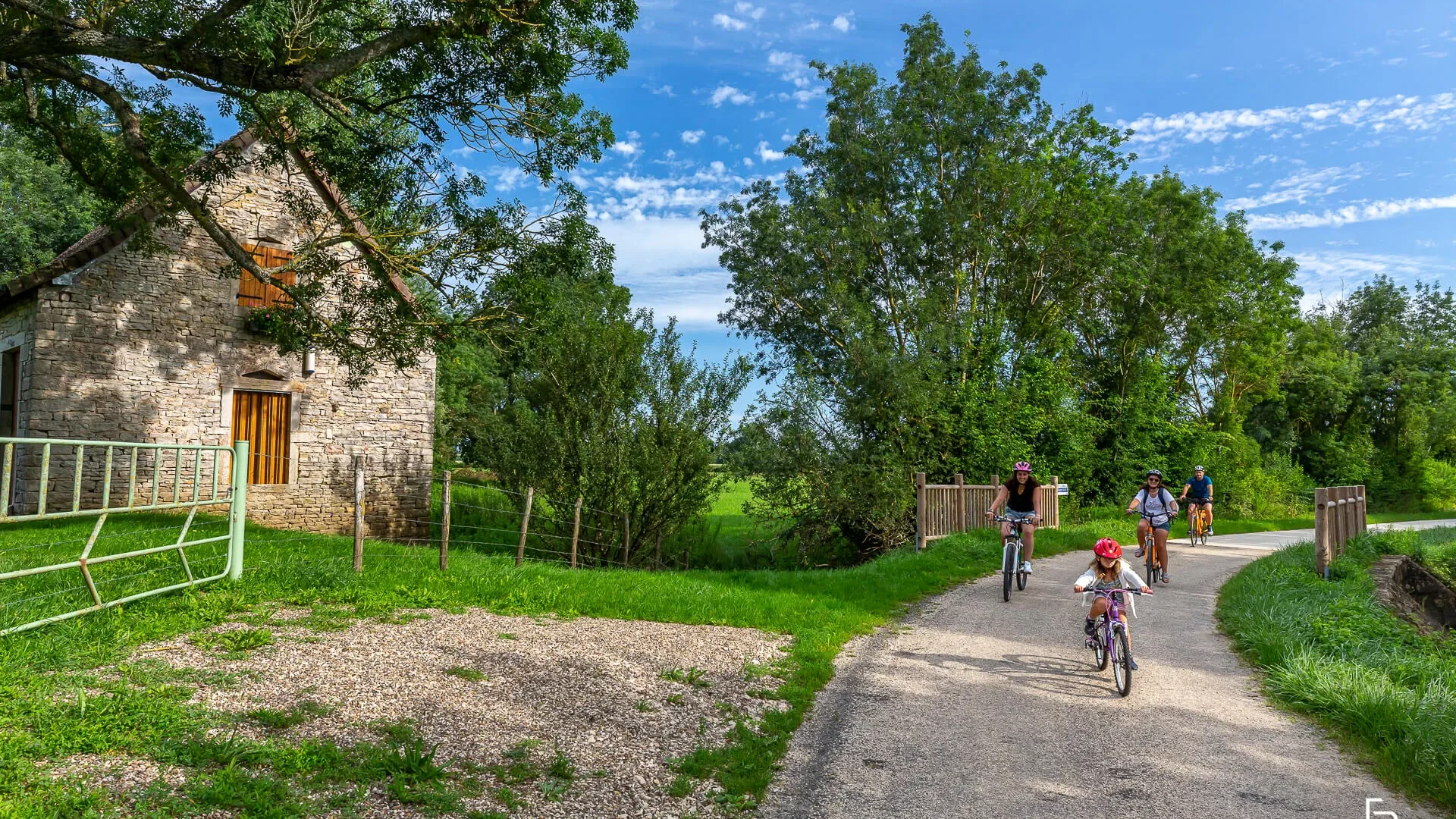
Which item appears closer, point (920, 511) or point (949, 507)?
point (920, 511)

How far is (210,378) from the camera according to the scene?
16781mm

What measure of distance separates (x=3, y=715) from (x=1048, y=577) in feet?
41.0

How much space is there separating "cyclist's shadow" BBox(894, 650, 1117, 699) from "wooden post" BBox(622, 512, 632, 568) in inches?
434

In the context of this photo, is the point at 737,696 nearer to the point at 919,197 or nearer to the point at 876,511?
the point at 876,511

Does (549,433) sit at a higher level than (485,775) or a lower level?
higher

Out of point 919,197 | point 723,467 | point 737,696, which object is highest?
point 919,197

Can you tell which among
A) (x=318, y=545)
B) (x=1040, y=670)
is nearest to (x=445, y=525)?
(x=318, y=545)

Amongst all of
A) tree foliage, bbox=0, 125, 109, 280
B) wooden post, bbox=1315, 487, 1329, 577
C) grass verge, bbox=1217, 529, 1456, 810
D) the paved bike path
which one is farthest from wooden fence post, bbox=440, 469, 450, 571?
tree foliage, bbox=0, 125, 109, 280

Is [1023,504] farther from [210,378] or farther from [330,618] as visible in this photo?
[210,378]

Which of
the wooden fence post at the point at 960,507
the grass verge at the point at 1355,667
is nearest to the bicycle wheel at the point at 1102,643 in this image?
the grass verge at the point at 1355,667

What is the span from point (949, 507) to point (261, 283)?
15.8 m

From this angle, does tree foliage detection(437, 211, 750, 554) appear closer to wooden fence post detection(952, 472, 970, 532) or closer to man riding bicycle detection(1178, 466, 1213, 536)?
wooden fence post detection(952, 472, 970, 532)

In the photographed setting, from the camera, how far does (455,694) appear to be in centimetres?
566

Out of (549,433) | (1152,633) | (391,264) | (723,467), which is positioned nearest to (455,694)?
(1152,633)
